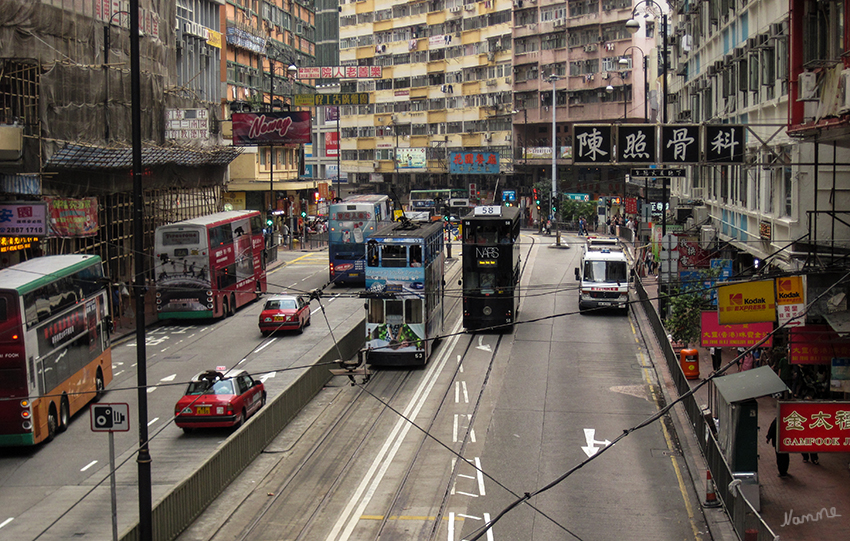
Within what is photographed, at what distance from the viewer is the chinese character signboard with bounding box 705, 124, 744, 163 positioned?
66.0 ft

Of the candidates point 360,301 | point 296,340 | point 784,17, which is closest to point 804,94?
point 784,17

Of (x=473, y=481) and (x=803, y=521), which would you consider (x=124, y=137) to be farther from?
(x=803, y=521)

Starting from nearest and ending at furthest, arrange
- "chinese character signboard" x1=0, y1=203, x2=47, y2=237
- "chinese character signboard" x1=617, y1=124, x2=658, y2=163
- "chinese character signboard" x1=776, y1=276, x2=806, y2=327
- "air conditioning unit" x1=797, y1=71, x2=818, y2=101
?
"air conditioning unit" x1=797, y1=71, x2=818, y2=101, "chinese character signboard" x1=776, y1=276, x2=806, y2=327, "chinese character signboard" x1=617, y1=124, x2=658, y2=163, "chinese character signboard" x1=0, y1=203, x2=47, y2=237

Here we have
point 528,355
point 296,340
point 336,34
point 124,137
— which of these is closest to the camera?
point 528,355

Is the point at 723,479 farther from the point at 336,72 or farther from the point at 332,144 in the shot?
the point at 332,144

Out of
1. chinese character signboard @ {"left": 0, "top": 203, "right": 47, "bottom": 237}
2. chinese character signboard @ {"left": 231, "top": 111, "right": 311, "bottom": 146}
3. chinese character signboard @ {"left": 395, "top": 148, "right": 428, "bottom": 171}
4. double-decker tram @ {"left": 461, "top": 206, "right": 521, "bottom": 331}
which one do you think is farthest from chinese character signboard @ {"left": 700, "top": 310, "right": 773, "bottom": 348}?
chinese character signboard @ {"left": 395, "top": 148, "right": 428, "bottom": 171}

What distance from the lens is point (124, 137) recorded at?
3897 cm

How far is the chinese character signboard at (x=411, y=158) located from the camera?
91812 millimetres

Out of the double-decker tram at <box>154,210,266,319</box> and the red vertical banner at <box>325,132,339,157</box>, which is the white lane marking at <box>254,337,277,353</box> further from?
the red vertical banner at <box>325,132,339,157</box>

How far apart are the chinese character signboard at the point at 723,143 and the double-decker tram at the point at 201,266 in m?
21.0

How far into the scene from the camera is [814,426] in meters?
14.9

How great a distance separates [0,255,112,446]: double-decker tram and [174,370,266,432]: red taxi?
229 centimetres

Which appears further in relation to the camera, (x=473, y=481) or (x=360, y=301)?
(x=360, y=301)

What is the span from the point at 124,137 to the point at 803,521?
31819 millimetres
